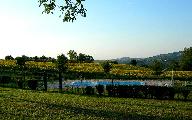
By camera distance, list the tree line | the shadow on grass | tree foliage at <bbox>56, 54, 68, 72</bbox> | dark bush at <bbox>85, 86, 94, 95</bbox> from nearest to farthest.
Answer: the shadow on grass < dark bush at <bbox>85, 86, 94, 95</bbox> < tree foliage at <bbox>56, 54, 68, 72</bbox> < the tree line

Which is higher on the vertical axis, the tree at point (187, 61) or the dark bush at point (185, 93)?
the tree at point (187, 61)

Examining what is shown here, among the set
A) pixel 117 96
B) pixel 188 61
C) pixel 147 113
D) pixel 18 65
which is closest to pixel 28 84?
pixel 117 96

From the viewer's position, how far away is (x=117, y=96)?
36.9m

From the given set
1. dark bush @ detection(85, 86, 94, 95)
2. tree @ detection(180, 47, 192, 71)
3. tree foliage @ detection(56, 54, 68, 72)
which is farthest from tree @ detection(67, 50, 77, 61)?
dark bush @ detection(85, 86, 94, 95)

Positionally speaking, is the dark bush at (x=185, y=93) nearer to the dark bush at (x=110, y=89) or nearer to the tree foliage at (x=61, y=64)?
the dark bush at (x=110, y=89)

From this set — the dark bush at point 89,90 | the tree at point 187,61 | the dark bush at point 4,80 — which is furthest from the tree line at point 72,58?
the dark bush at point 89,90

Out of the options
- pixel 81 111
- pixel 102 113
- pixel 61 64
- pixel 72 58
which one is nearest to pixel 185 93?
pixel 102 113

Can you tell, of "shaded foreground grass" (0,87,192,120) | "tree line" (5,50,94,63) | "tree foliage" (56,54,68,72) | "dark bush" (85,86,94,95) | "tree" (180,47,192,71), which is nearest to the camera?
"shaded foreground grass" (0,87,192,120)

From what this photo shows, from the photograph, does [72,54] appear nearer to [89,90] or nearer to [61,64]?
[61,64]

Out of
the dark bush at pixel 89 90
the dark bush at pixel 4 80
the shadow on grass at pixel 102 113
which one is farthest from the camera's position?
the dark bush at pixel 4 80

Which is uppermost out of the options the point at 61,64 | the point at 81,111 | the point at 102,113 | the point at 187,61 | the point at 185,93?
the point at 187,61

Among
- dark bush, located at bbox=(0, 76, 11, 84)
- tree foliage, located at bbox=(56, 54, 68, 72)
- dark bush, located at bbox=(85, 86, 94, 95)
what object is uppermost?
tree foliage, located at bbox=(56, 54, 68, 72)

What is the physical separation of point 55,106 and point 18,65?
56.7 m

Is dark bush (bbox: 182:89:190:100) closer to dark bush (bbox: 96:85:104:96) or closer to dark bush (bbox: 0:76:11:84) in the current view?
dark bush (bbox: 96:85:104:96)
